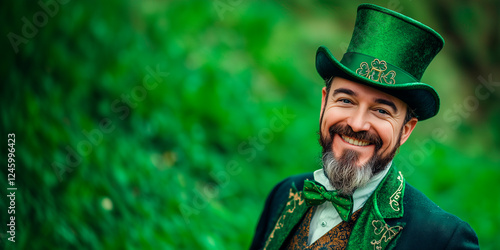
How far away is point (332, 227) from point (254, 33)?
3857 millimetres

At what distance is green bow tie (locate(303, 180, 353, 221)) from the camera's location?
204cm

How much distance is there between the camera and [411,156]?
5.41m

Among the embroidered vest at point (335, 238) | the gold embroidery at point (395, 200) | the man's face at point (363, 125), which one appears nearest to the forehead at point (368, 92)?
the man's face at point (363, 125)

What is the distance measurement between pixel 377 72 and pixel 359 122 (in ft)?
0.72

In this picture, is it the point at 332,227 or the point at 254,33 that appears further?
the point at 254,33

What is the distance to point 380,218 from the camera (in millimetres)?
2002

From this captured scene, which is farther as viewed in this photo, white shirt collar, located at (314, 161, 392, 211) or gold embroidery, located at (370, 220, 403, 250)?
white shirt collar, located at (314, 161, 392, 211)

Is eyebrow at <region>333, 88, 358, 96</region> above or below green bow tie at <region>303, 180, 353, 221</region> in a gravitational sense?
above

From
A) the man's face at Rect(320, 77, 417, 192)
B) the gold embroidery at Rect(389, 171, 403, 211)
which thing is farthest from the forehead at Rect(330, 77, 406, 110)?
the gold embroidery at Rect(389, 171, 403, 211)

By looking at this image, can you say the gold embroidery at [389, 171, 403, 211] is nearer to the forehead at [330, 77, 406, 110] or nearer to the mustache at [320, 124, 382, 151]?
the mustache at [320, 124, 382, 151]

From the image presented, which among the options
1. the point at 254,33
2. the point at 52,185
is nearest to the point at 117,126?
the point at 52,185

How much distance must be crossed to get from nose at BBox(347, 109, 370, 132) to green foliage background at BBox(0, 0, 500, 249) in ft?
8.31

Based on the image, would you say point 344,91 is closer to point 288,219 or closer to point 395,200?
point 395,200

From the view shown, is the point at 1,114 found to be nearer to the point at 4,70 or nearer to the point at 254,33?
the point at 4,70
